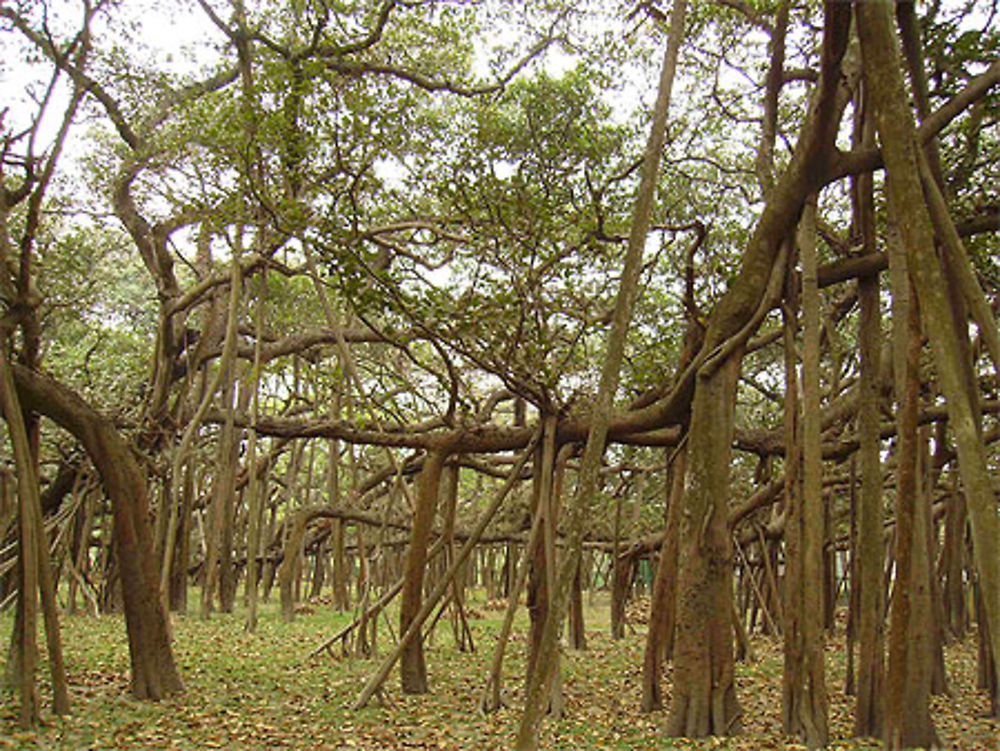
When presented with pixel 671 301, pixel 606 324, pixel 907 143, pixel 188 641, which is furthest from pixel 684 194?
pixel 188 641

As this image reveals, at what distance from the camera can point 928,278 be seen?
3871 millimetres

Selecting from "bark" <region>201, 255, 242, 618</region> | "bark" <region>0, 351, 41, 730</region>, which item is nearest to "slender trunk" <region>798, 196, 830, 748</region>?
"bark" <region>0, 351, 41, 730</region>

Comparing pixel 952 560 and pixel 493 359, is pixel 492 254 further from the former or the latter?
pixel 952 560

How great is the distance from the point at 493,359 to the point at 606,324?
263 centimetres

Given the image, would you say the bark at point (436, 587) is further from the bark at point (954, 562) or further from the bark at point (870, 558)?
the bark at point (954, 562)

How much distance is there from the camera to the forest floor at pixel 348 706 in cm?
579

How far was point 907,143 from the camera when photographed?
423 cm

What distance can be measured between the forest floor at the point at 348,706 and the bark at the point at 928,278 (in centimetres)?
257

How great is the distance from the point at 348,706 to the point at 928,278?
5.34 m

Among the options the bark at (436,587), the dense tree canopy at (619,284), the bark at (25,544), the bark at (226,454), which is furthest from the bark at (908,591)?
the bark at (226,454)

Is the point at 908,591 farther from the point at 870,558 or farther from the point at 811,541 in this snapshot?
the point at 811,541

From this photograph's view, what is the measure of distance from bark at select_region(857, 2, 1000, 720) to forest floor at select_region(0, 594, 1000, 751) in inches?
101

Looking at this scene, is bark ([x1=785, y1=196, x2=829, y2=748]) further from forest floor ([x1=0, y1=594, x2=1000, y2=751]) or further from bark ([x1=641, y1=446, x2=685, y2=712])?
bark ([x1=641, y1=446, x2=685, y2=712])

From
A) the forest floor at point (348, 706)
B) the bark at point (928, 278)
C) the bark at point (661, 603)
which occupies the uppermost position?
the bark at point (928, 278)
